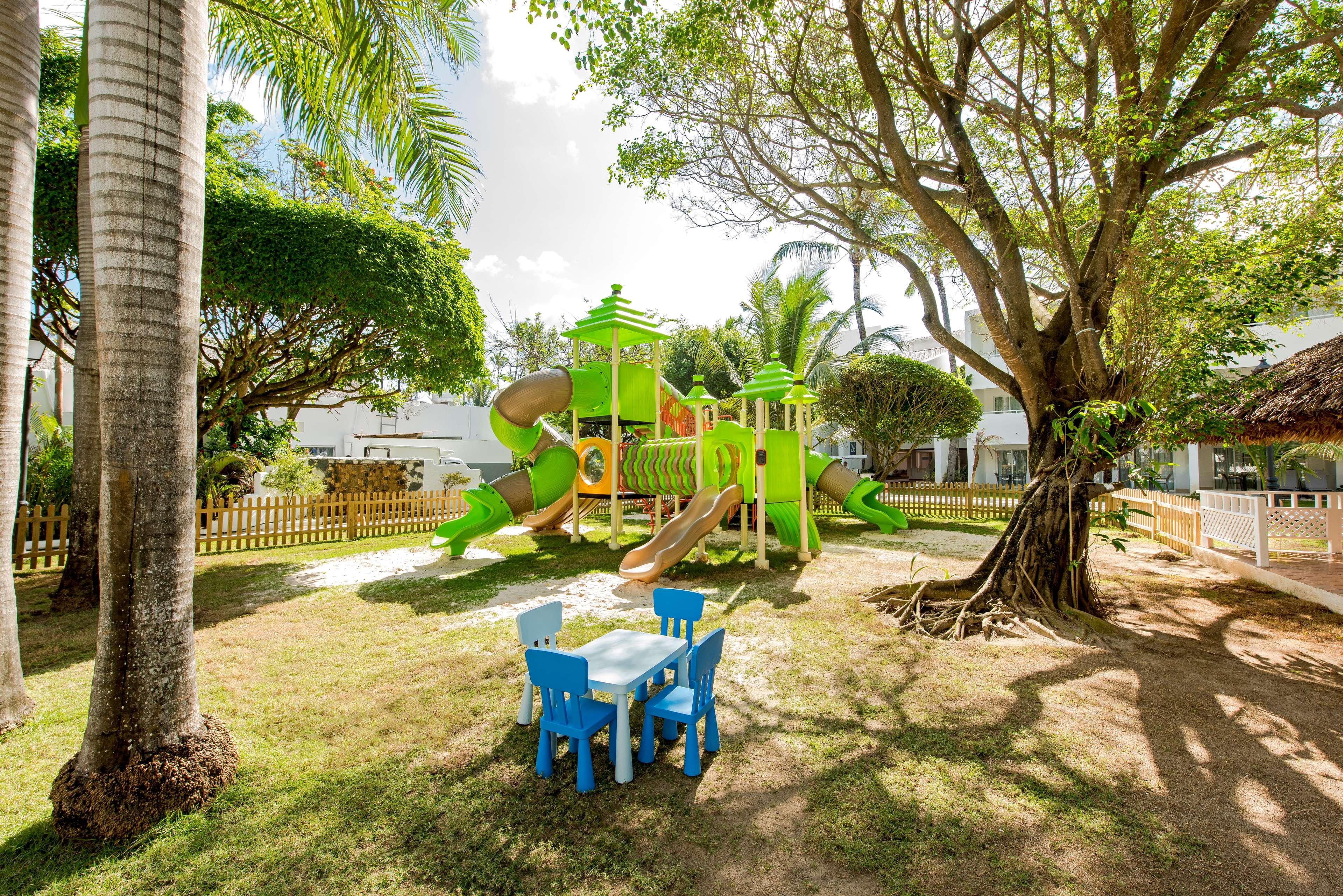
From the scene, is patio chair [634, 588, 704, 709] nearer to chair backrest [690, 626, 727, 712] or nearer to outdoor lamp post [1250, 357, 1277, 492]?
chair backrest [690, 626, 727, 712]

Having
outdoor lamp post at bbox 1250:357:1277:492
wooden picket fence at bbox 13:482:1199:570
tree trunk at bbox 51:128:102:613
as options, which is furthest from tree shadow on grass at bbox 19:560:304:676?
outdoor lamp post at bbox 1250:357:1277:492

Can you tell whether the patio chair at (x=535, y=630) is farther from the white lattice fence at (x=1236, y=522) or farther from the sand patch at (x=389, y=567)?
the white lattice fence at (x=1236, y=522)

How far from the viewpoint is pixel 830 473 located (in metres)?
13.3

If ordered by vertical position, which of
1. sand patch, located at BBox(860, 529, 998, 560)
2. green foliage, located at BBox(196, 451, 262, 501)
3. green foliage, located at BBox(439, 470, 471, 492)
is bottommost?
sand patch, located at BBox(860, 529, 998, 560)

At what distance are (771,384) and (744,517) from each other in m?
2.85

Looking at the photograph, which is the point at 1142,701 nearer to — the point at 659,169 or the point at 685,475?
the point at 685,475

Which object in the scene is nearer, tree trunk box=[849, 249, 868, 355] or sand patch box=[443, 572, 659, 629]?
sand patch box=[443, 572, 659, 629]

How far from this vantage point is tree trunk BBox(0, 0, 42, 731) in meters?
3.36

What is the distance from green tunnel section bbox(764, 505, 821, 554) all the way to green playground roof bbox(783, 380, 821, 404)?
181cm

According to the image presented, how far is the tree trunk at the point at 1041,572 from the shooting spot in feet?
19.9

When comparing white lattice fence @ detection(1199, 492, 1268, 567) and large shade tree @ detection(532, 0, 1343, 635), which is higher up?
large shade tree @ detection(532, 0, 1343, 635)

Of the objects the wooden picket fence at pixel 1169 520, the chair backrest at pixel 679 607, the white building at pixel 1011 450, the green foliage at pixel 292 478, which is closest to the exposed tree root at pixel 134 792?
the chair backrest at pixel 679 607

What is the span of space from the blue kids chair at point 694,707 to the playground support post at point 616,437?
702cm

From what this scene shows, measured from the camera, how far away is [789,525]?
34.3 ft
